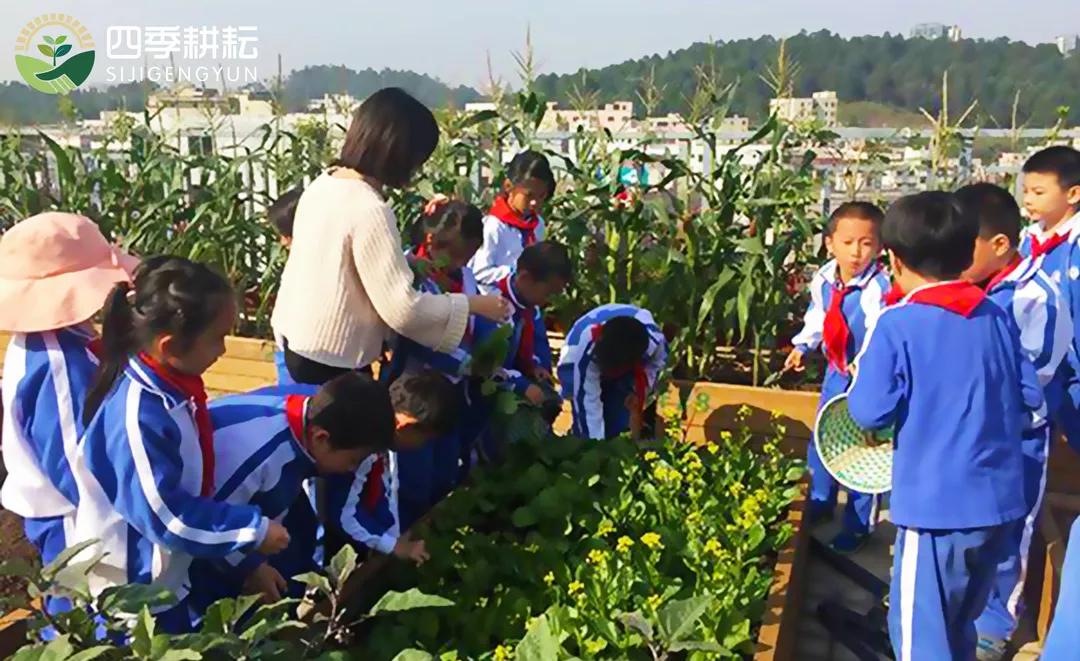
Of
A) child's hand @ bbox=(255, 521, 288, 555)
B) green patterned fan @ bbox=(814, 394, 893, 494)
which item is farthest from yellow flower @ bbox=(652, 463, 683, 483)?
child's hand @ bbox=(255, 521, 288, 555)

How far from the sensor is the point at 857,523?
11.1 ft

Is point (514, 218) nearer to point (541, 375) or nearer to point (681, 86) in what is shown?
point (541, 375)

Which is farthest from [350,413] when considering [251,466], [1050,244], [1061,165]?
[1061,165]

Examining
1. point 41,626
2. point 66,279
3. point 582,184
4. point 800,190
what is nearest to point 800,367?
point 800,190

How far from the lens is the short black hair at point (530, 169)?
4.07 meters

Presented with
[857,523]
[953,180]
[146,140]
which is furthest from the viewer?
[146,140]

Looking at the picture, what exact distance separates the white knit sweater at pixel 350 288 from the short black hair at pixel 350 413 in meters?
0.32

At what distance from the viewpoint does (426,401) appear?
241 centimetres

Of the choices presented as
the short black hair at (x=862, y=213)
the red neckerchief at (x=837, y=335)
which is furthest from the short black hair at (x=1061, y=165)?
the red neckerchief at (x=837, y=335)

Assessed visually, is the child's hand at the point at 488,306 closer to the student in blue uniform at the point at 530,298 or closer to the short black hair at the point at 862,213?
the student in blue uniform at the point at 530,298

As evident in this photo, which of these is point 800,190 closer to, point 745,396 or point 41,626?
point 745,396

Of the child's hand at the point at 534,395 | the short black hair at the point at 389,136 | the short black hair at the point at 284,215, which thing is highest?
the short black hair at the point at 389,136

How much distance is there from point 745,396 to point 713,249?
704mm

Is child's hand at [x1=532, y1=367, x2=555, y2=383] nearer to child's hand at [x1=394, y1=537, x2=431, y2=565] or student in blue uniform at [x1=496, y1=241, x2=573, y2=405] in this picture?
student in blue uniform at [x1=496, y1=241, x2=573, y2=405]
